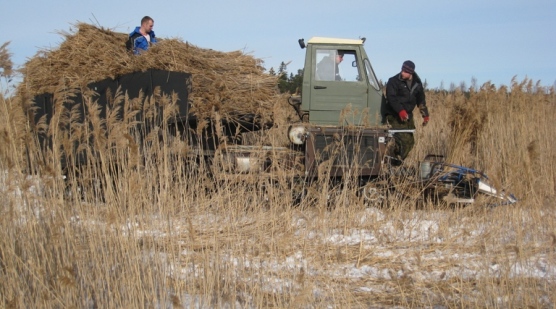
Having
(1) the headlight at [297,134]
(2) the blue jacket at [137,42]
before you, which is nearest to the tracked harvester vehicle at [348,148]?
(1) the headlight at [297,134]

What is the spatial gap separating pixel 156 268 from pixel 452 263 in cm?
239

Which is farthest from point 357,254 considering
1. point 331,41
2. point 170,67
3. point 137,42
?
point 137,42

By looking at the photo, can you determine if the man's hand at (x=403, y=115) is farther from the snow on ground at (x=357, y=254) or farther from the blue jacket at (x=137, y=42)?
the blue jacket at (x=137, y=42)

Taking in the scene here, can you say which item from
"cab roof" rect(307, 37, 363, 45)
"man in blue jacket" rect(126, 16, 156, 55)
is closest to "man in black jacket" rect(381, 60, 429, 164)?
"cab roof" rect(307, 37, 363, 45)

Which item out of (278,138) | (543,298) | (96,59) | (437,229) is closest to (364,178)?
(278,138)

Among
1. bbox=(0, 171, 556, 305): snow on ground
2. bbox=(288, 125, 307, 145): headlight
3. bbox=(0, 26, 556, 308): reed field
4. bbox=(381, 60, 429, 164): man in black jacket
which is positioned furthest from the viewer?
bbox=(381, 60, 429, 164): man in black jacket

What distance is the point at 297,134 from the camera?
8.09m

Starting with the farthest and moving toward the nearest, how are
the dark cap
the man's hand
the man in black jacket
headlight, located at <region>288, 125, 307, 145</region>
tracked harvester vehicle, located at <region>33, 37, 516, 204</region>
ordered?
1. the dark cap
2. the man in black jacket
3. the man's hand
4. headlight, located at <region>288, 125, 307, 145</region>
5. tracked harvester vehicle, located at <region>33, 37, 516, 204</region>

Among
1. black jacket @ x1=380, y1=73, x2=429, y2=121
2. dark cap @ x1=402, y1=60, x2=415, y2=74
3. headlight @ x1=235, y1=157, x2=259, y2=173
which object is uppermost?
dark cap @ x1=402, y1=60, x2=415, y2=74

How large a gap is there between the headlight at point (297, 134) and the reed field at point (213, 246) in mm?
1402

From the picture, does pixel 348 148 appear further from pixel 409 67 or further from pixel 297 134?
pixel 409 67

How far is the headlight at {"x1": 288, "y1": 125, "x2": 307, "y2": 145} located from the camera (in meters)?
8.08

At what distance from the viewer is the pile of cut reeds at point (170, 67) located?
774 centimetres

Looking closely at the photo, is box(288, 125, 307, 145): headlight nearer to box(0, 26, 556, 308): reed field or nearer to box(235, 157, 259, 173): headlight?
box(235, 157, 259, 173): headlight
